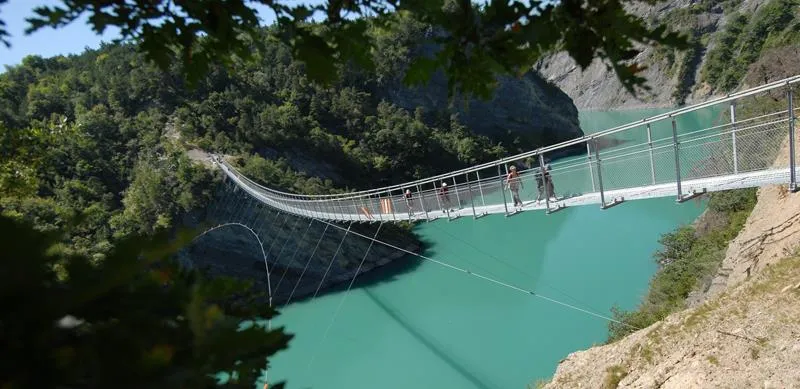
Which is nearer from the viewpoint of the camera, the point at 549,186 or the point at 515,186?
the point at 549,186

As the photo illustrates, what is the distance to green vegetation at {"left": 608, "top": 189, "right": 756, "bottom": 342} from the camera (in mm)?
9695

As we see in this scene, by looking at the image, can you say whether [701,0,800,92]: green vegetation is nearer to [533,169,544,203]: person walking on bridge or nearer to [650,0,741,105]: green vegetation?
[650,0,741,105]: green vegetation

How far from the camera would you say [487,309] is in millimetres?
15086

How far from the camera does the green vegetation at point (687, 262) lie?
9.70m

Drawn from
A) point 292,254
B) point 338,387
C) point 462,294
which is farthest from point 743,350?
point 292,254

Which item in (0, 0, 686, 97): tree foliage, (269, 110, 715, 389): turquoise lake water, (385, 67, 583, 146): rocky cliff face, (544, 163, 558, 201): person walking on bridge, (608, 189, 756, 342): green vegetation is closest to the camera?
(0, 0, 686, 97): tree foliage

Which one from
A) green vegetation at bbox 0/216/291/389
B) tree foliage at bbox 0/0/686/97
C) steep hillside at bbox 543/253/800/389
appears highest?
tree foliage at bbox 0/0/686/97

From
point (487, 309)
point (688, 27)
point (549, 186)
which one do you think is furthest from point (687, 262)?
point (688, 27)

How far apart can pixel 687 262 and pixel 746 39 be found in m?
39.8

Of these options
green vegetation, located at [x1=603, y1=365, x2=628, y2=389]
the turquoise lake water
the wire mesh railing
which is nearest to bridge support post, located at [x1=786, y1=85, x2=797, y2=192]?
the wire mesh railing

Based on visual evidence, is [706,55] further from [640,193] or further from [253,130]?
[640,193]

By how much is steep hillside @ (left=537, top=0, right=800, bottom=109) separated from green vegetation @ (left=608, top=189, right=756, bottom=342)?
1011 inches

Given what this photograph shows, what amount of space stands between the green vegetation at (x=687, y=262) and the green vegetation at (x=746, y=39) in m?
18.4

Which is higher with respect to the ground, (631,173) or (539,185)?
(631,173)
